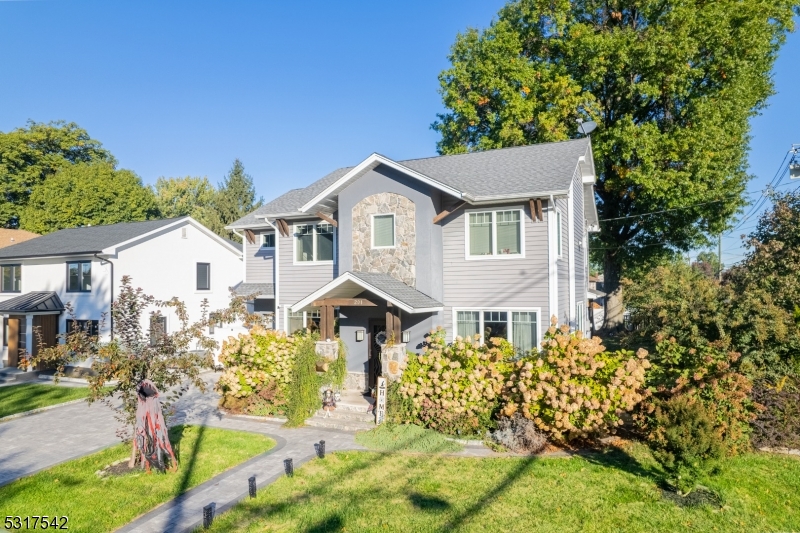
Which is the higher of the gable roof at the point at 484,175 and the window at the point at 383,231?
the gable roof at the point at 484,175

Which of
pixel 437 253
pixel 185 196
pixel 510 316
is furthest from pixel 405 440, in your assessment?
pixel 185 196

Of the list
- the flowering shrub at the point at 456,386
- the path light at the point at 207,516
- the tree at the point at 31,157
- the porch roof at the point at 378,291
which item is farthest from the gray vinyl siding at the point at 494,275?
the tree at the point at 31,157

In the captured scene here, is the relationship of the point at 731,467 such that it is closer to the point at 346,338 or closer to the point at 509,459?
the point at 509,459

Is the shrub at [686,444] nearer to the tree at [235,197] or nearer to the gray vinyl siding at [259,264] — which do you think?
the gray vinyl siding at [259,264]

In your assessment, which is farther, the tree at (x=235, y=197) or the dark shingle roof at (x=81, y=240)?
the tree at (x=235, y=197)

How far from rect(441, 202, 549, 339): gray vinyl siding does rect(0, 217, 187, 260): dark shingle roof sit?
14.8 metres

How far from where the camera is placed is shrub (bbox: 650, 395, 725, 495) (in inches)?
296

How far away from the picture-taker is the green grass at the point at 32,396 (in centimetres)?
1496

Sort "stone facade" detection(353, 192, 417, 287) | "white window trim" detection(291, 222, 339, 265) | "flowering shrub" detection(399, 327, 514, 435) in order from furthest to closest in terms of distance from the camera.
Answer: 1. "white window trim" detection(291, 222, 339, 265)
2. "stone facade" detection(353, 192, 417, 287)
3. "flowering shrub" detection(399, 327, 514, 435)

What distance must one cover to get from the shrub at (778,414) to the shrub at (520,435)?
3.98m

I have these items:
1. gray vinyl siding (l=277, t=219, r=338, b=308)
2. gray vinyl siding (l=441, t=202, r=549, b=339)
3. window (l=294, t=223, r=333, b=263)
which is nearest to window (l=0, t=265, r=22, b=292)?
gray vinyl siding (l=277, t=219, r=338, b=308)

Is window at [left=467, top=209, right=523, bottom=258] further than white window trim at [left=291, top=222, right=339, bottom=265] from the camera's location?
No

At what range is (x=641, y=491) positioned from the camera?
7.91 m

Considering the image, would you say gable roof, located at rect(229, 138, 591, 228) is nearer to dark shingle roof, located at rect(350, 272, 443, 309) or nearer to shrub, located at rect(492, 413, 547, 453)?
dark shingle roof, located at rect(350, 272, 443, 309)
